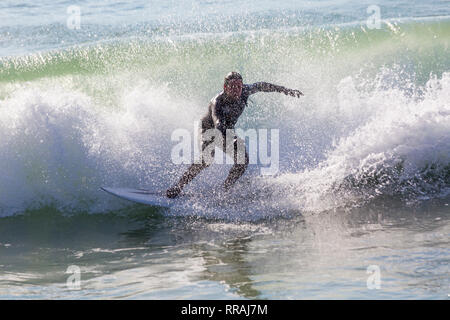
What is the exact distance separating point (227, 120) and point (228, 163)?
3.77ft

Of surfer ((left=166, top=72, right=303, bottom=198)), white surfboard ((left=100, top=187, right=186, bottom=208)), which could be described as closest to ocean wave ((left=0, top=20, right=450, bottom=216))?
white surfboard ((left=100, top=187, right=186, bottom=208))

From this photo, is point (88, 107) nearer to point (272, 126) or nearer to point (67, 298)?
point (272, 126)

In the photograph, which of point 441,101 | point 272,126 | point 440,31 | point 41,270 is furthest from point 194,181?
point 440,31

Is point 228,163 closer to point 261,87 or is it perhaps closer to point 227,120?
point 227,120

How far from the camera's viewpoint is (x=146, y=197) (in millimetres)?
7598

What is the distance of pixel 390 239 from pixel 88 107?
4.73 m

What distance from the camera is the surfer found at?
7133 millimetres

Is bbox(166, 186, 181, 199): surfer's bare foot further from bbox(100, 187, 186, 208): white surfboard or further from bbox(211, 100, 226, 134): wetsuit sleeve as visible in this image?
bbox(211, 100, 226, 134): wetsuit sleeve

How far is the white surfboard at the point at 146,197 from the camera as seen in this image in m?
7.49

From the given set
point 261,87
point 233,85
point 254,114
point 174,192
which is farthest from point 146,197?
point 254,114

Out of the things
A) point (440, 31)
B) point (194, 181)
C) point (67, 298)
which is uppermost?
point (440, 31)

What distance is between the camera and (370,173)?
24.7 ft

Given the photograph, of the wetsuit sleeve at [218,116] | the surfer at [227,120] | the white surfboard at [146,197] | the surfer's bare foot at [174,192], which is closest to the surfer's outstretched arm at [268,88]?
the surfer at [227,120]

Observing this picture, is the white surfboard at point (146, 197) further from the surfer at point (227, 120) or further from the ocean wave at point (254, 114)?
the ocean wave at point (254, 114)
